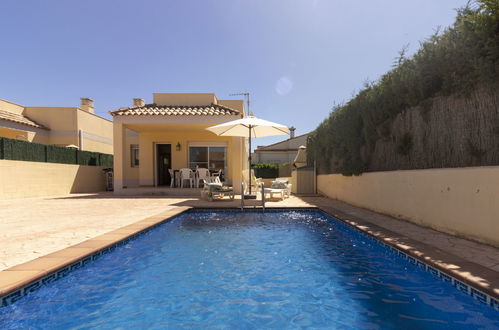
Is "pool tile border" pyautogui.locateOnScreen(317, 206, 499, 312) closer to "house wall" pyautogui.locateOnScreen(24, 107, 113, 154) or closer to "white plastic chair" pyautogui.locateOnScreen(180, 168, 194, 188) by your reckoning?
"white plastic chair" pyautogui.locateOnScreen(180, 168, 194, 188)

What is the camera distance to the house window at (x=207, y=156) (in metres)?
14.5

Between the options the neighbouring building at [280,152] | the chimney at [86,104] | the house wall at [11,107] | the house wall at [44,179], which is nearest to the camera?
the house wall at [44,179]

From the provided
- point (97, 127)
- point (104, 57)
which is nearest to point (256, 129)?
point (104, 57)

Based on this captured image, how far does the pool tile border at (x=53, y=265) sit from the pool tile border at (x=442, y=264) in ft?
14.2

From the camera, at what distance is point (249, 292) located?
8.96ft

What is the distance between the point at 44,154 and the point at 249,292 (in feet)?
49.4

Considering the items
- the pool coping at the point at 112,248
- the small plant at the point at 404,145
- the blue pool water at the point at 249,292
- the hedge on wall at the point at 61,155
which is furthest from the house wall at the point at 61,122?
the small plant at the point at 404,145

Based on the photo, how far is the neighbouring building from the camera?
30.5 metres

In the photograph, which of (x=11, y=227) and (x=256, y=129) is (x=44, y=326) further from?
(x=256, y=129)

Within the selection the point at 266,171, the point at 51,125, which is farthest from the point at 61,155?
the point at 266,171

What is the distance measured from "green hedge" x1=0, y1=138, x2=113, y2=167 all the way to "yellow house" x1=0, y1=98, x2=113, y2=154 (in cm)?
387

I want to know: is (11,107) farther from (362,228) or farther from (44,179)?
(362,228)

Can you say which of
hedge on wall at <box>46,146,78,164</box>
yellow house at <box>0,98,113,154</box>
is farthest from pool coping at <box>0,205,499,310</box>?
yellow house at <box>0,98,113,154</box>

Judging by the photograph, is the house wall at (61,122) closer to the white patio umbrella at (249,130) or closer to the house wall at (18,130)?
the house wall at (18,130)
